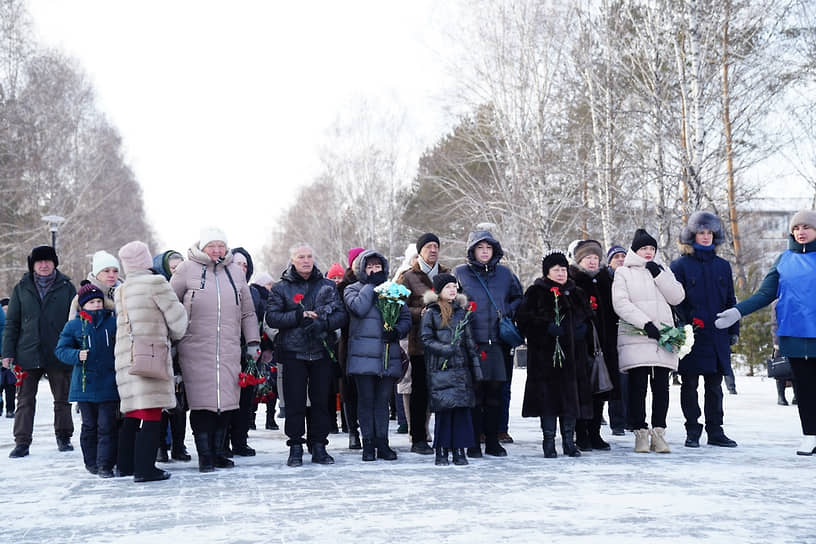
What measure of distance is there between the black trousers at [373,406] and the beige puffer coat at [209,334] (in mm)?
1088

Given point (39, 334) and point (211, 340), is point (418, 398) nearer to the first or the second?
point (211, 340)

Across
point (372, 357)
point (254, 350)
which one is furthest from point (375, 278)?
point (254, 350)

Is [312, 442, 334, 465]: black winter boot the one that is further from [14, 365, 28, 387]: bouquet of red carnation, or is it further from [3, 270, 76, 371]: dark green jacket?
[14, 365, 28, 387]: bouquet of red carnation

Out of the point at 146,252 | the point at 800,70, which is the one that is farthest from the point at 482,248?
the point at 800,70

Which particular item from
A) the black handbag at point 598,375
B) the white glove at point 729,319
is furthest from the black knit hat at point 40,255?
the white glove at point 729,319

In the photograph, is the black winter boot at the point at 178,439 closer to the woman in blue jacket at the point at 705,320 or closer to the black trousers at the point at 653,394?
the black trousers at the point at 653,394

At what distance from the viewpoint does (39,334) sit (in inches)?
368

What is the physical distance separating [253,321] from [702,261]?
440cm

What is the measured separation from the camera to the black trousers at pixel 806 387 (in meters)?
8.07

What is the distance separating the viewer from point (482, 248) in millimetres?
8562

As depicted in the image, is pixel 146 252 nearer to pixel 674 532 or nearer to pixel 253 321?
pixel 253 321

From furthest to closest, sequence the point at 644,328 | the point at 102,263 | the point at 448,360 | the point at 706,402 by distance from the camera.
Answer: the point at 706,402
the point at 644,328
the point at 102,263
the point at 448,360

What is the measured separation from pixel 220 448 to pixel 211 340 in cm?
101

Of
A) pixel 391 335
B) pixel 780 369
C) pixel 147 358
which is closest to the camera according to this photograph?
pixel 147 358
